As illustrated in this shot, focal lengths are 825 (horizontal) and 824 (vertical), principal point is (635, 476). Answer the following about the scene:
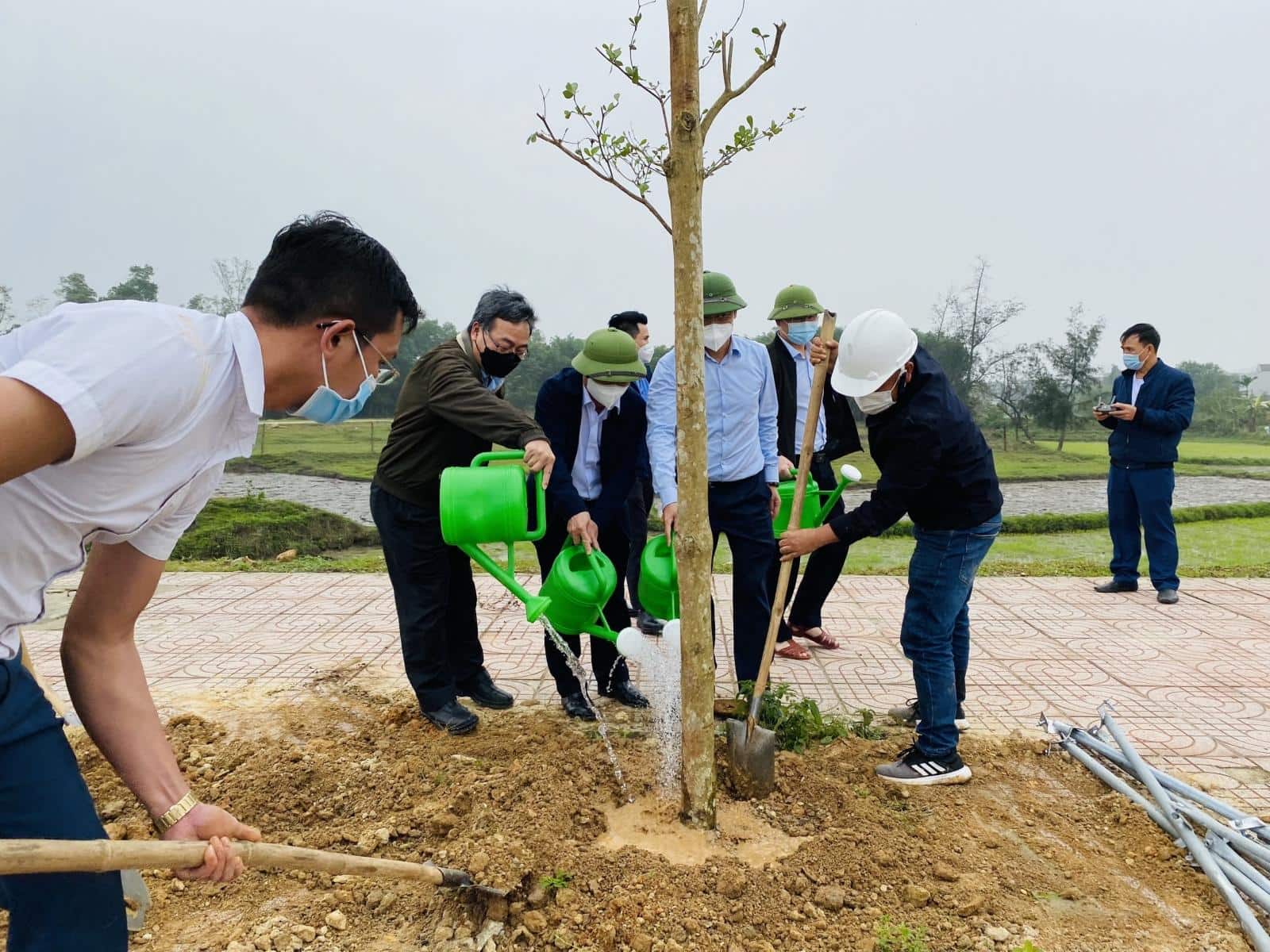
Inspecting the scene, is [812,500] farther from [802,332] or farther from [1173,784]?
[1173,784]

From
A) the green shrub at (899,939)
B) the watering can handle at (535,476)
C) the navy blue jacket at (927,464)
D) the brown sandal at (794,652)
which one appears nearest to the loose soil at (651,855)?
the green shrub at (899,939)

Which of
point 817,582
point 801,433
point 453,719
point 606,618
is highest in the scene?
point 801,433

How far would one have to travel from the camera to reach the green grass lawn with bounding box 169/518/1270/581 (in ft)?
22.7

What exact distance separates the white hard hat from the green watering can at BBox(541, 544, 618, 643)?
42.5 inches

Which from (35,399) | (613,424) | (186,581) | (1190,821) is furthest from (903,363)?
(186,581)

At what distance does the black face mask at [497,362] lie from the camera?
3244 mm

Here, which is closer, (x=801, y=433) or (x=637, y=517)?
(x=801, y=433)

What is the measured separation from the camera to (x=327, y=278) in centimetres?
149

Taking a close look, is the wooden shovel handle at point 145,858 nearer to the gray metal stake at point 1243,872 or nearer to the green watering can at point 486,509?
the green watering can at point 486,509

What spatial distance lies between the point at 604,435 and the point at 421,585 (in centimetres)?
99

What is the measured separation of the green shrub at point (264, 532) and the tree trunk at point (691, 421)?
6505 millimetres

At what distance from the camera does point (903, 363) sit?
284cm

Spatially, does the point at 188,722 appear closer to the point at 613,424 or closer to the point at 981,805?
the point at 613,424

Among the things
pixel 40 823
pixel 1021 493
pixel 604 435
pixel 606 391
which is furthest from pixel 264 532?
pixel 1021 493
